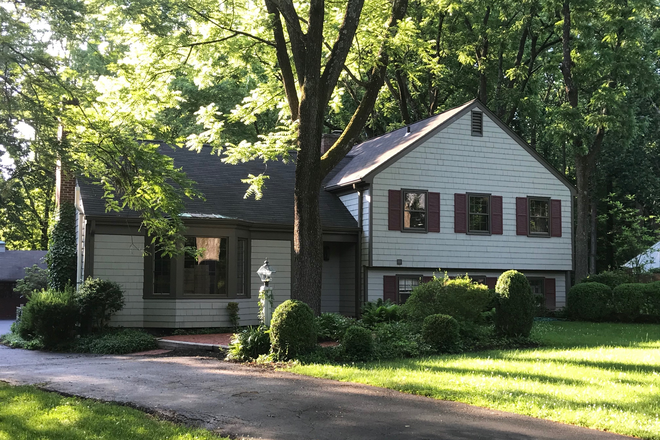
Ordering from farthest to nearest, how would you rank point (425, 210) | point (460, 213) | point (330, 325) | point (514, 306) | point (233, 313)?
point (460, 213)
point (425, 210)
point (233, 313)
point (330, 325)
point (514, 306)

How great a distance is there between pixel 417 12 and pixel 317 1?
1429cm

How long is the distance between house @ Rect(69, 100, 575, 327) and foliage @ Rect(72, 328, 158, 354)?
1581 mm

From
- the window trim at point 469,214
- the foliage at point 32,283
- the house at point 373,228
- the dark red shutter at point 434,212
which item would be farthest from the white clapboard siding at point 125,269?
the window trim at point 469,214

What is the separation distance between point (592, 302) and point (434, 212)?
594 cm

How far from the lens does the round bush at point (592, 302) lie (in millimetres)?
21359

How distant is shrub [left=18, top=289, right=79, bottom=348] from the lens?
15828mm

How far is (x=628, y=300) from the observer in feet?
68.1

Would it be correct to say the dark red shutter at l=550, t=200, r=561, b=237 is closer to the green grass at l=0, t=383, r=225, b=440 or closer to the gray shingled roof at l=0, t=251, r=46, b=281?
the green grass at l=0, t=383, r=225, b=440

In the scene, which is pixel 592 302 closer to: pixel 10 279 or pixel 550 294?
pixel 550 294

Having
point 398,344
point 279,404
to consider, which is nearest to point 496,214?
point 398,344

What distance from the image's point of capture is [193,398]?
8.64m

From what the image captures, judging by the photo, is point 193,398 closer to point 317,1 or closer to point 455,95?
point 317,1

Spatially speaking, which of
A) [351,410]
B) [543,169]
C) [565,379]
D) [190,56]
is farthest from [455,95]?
[351,410]

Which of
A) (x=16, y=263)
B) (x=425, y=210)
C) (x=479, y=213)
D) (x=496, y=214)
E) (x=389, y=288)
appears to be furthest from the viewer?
(x=16, y=263)
